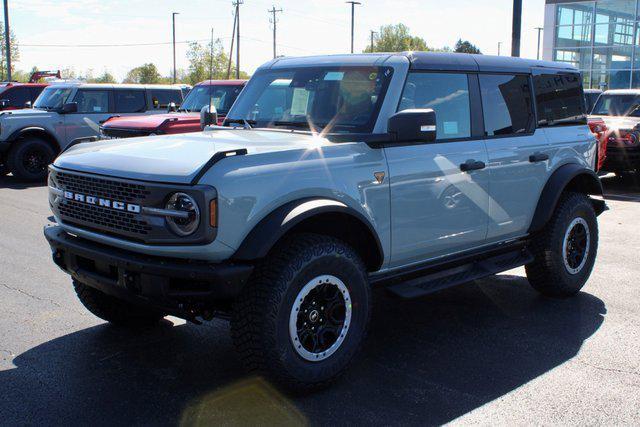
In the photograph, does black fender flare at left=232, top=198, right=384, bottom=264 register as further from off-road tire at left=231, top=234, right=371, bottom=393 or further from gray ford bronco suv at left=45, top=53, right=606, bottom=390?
off-road tire at left=231, top=234, right=371, bottom=393

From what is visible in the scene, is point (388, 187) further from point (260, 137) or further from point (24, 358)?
point (24, 358)

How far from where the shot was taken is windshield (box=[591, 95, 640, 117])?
14.7 meters

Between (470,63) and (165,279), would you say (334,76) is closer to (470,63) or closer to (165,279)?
(470,63)

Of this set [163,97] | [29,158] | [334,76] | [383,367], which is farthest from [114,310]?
[163,97]

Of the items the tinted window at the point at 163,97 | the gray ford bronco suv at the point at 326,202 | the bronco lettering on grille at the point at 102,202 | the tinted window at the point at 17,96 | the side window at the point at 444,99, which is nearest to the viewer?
the gray ford bronco suv at the point at 326,202

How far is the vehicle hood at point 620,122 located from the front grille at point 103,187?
1177 cm

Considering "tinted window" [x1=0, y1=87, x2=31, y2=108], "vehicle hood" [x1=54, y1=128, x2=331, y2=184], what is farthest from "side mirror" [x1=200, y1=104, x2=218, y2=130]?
"tinted window" [x1=0, y1=87, x2=31, y2=108]

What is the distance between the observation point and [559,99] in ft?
19.8

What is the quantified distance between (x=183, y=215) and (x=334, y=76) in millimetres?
1821

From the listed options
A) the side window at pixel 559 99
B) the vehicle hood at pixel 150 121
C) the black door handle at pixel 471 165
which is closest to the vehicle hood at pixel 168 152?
the black door handle at pixel 471 165

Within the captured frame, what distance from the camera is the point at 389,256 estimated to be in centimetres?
446

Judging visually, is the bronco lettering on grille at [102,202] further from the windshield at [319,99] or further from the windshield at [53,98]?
the windshield at [53,98]

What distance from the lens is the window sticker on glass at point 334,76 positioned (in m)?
4.85

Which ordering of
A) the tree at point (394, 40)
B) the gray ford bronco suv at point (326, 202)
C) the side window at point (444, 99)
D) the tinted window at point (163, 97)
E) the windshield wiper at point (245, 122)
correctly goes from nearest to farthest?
the gray ford bronco suv at point (326, 202), the side window at point (444, 99), the windshield wiper at point (245, 122), the tinted window at point (163, 97), the tree at point (394, 40)
